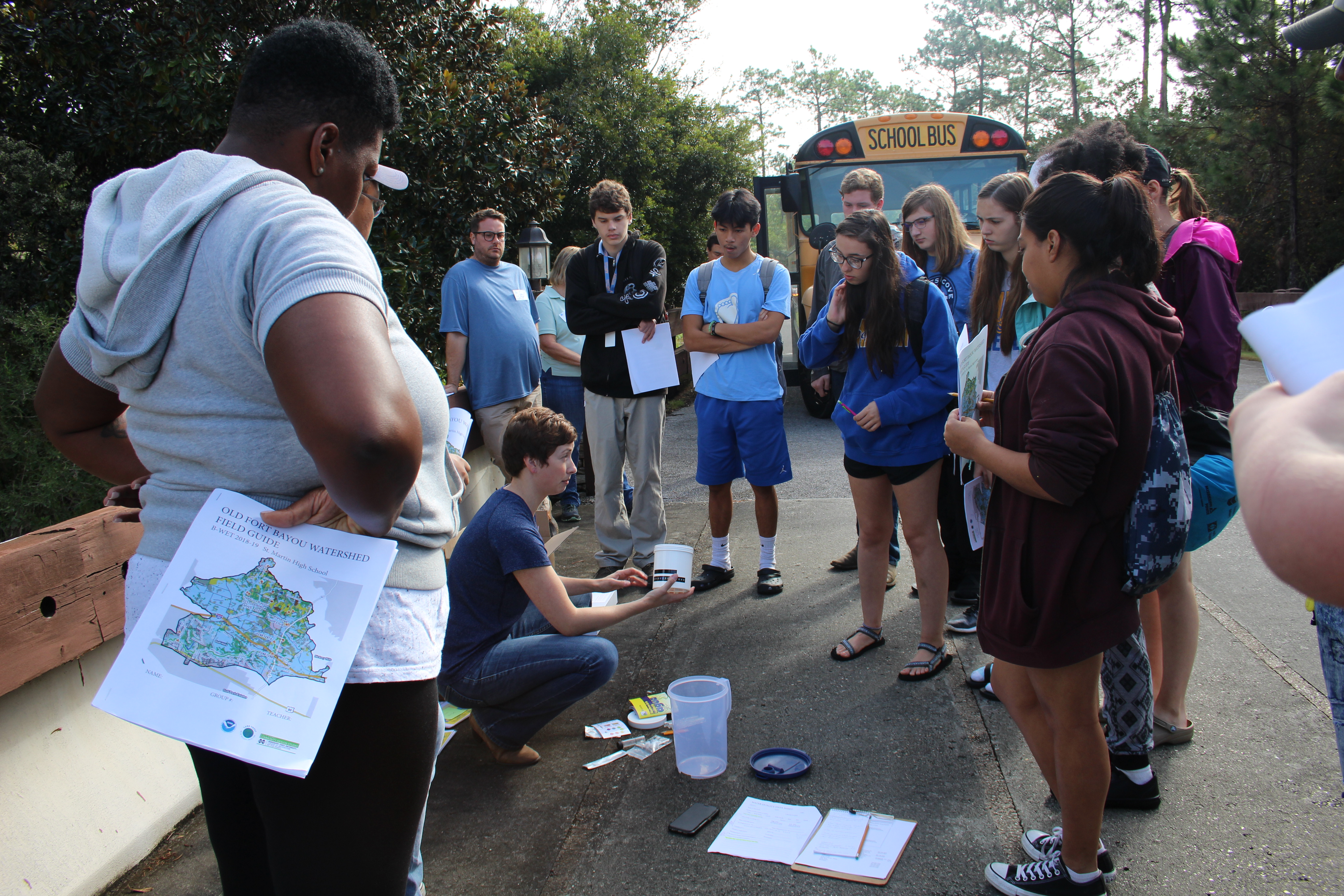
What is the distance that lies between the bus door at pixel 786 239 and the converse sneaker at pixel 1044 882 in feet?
23.3

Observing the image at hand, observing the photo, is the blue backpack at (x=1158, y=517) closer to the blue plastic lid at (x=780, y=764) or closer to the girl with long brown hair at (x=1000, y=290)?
the girl with long brown hair at (x=1000, y=290)

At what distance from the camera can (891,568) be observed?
16.4 feet

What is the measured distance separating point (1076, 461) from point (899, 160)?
8723 millimetres

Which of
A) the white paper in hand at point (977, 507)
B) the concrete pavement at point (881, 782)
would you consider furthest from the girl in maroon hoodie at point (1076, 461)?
the concrete pavement at point (881, 782)

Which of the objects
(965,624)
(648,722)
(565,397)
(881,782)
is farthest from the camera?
(565,397)

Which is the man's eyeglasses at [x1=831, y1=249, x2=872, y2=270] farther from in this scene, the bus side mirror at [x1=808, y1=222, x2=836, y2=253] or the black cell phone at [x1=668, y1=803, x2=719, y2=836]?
the bus side mirror at [x1=808, y1=222, x2=836, y2=253]

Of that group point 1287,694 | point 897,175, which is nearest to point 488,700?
point 1287,694

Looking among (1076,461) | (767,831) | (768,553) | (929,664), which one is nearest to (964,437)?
(1076,461)

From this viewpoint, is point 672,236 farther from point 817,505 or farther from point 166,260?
point 166,260

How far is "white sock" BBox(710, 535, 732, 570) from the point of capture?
201 inches

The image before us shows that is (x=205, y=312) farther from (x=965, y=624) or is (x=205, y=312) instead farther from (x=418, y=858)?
(x=965, y=624)

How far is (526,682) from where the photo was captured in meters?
3.15

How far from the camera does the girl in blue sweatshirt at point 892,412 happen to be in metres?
3.72

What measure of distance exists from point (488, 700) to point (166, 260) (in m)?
2.30
